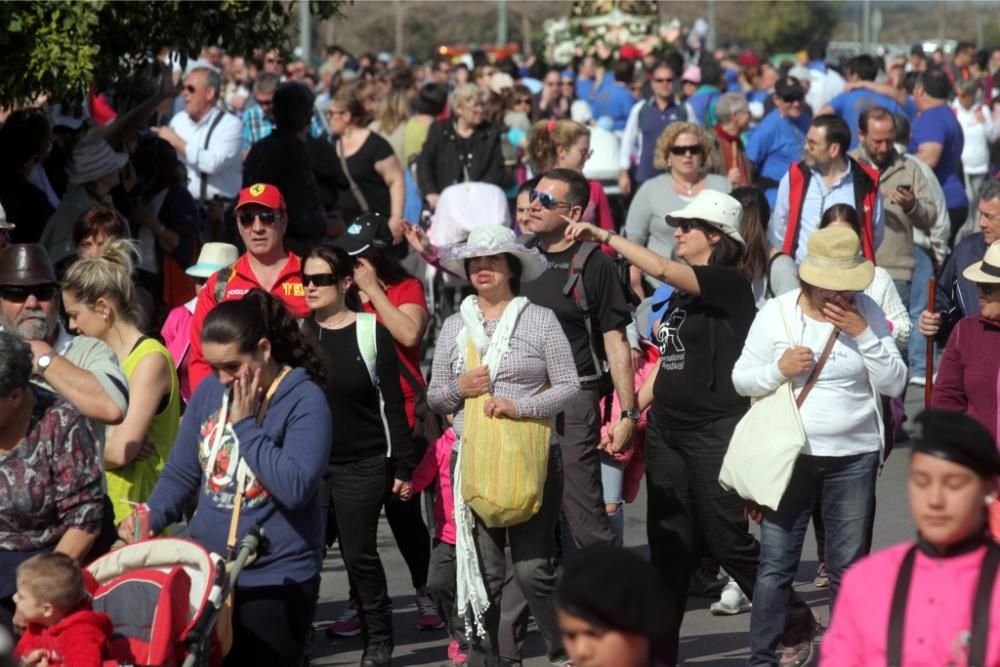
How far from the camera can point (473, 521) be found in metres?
6.71

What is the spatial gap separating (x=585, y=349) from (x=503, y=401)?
0.93 meters

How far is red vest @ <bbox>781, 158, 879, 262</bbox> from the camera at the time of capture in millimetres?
10219

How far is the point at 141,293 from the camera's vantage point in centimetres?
884

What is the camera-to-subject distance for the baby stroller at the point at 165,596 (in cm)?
485

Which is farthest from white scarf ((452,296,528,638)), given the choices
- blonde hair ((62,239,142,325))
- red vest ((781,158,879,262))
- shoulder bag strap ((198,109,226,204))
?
shoulder bag strap ((198,109,226,204))

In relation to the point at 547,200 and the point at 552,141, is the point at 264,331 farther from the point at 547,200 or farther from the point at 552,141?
the point at 552,141

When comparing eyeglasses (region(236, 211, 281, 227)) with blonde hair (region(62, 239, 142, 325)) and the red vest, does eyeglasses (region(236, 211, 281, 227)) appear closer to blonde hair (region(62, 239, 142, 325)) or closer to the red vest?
blonde hair (region(62, 239, 142, 325))

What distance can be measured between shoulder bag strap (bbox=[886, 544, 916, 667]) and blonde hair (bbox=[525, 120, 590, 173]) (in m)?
6.61

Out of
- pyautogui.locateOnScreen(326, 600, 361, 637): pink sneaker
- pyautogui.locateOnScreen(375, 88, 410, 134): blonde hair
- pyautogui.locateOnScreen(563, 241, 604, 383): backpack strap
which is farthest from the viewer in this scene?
pyautogui.locateOnScreen(375, 88, 410, 134): blonde hair

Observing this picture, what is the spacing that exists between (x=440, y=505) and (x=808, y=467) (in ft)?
5.19

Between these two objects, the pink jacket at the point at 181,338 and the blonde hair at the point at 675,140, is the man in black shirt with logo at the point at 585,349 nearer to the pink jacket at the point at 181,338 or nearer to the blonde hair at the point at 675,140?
the pink jacket at the point at 181,338

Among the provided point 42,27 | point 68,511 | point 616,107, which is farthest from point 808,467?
Result: point 616,107

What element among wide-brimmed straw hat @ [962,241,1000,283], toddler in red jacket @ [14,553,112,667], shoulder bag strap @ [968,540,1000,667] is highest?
wide-brimmed straw hat @ [962,241,1000,283]

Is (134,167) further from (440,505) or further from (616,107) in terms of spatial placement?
(616,107)
